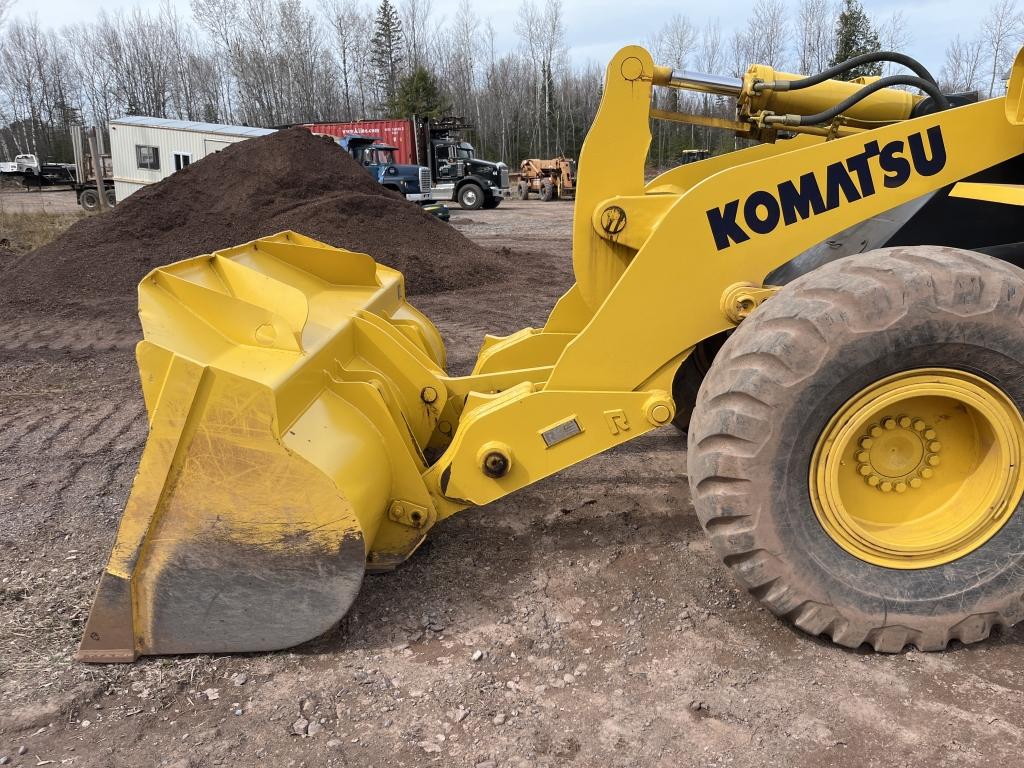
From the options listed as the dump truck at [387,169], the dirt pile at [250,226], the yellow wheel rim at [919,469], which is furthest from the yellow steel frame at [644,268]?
the dump truck at [387,169]

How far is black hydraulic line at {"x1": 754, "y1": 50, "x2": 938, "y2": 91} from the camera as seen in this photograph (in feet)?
9.62

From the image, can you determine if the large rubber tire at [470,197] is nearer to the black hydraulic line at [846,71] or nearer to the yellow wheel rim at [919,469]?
the black hydraulic line at [846,71]

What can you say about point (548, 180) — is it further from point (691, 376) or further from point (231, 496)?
point (231, 496)

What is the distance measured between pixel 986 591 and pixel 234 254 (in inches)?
135

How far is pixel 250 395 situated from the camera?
235 centimetres

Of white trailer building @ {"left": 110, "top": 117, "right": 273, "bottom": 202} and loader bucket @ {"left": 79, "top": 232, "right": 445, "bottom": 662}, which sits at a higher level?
white trailer building @ {"left": 110, "top": 117, "right": 273, "bottom": 202}

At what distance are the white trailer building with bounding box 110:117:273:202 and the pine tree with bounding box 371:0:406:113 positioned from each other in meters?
33.4

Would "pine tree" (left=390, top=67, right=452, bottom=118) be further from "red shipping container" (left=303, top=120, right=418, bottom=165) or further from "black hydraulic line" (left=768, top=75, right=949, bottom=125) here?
"black hydraulic line" (left=768, top=75, right=949, bottom=125)

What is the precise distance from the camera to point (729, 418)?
235 cm

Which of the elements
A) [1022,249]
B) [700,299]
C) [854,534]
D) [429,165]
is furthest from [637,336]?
[429,165]

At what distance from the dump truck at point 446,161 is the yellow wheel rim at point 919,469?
26.1 meters

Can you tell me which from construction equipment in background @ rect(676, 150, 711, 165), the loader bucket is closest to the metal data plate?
the loader bucket

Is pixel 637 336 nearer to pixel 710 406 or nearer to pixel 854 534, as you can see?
pixel 710 406

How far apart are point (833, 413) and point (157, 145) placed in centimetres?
2385
